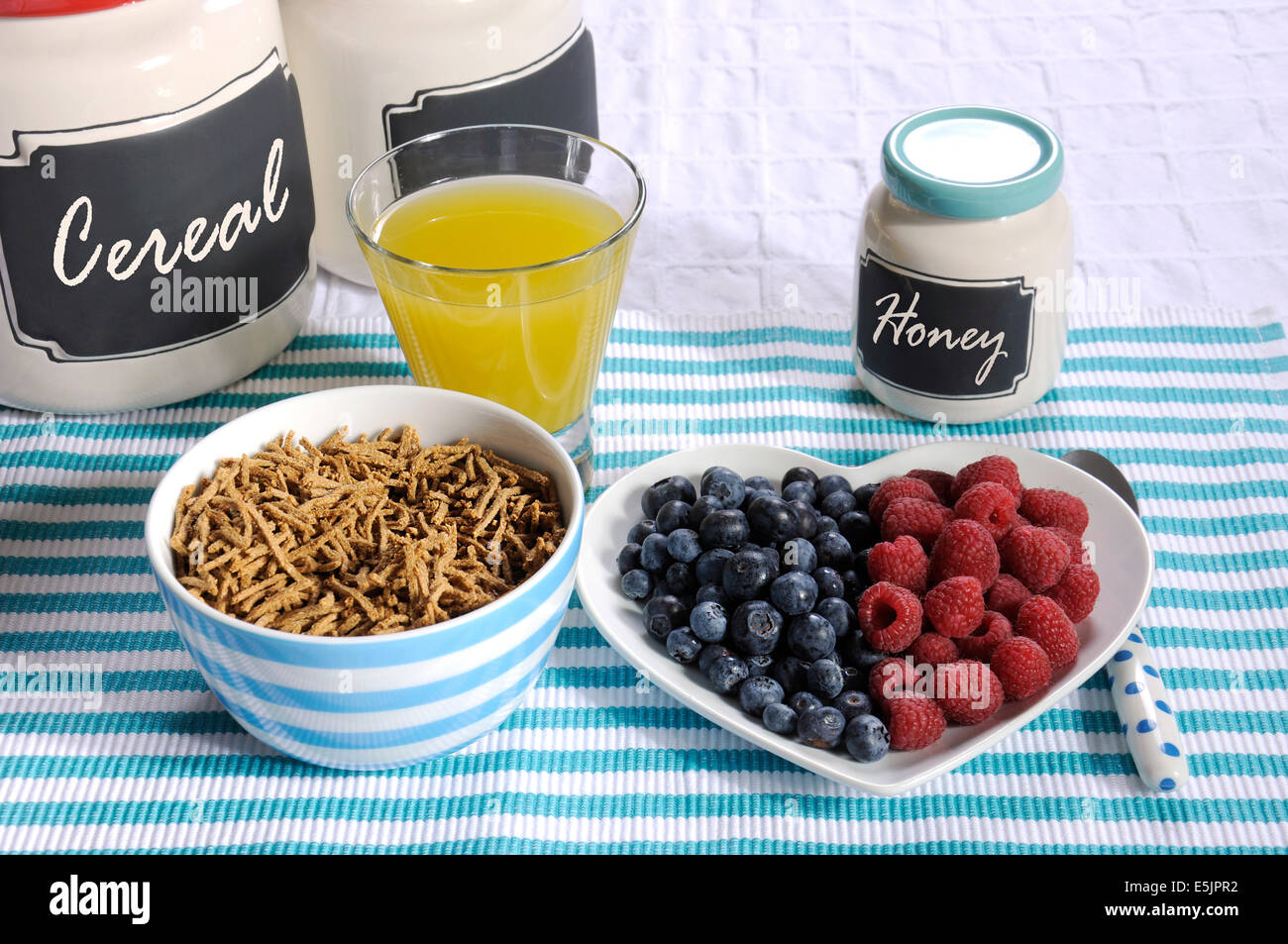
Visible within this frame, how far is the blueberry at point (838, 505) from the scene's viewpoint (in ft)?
2.76

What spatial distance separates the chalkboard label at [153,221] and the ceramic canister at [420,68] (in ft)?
0.12

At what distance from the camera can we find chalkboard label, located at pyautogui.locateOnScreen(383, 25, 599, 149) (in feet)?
3.22

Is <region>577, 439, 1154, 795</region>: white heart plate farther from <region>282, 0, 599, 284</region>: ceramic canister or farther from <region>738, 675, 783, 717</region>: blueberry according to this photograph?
<region>282, 0, 599, 284</region>: ceramic canister

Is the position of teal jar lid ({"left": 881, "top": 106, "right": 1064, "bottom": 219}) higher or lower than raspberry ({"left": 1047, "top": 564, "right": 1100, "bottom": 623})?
higher

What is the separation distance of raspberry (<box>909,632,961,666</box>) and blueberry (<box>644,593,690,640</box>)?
14 cm

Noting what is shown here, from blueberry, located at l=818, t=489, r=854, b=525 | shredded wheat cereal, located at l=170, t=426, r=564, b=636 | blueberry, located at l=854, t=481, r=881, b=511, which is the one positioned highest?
shredded wheat cereal, located at l=170, t=426, r=564, b=636

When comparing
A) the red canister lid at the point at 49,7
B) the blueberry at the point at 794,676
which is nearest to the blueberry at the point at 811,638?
the blueberry at the point at 794,676

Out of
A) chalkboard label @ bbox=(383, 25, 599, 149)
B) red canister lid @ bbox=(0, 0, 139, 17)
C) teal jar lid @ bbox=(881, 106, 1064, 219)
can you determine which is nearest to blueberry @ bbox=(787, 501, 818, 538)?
teal jar lid @ bbox=(881, 106, 1064, 219)

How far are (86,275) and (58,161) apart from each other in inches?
3.4

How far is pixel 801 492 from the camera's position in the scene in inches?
33.4

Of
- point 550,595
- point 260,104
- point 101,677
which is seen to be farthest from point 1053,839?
point 260,104

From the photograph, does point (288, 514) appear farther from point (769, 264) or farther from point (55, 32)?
point (769, 264)

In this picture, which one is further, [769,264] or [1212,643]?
[769,264]

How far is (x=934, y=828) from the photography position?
0.70 m
